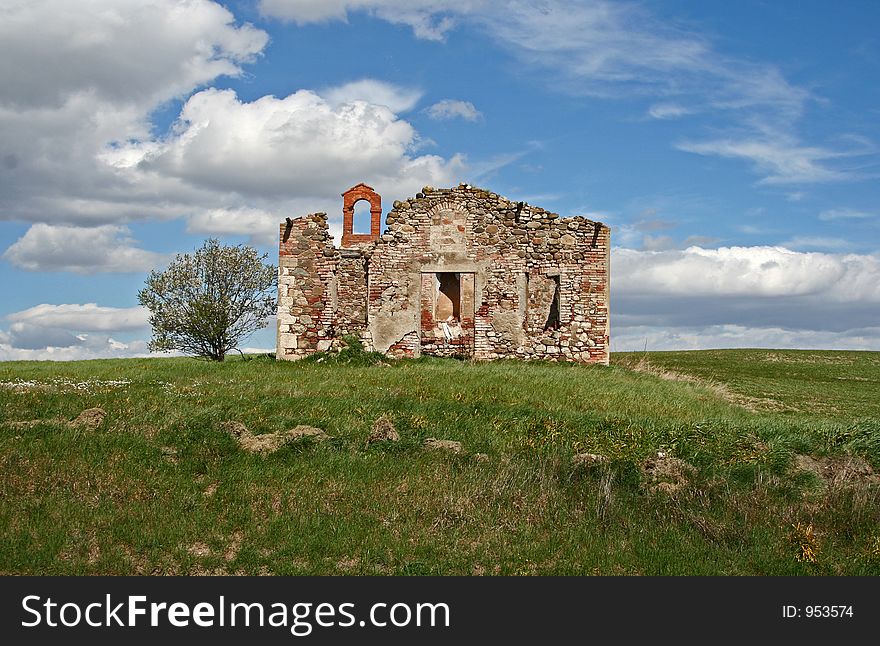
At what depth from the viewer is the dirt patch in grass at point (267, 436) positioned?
9750 millimetres

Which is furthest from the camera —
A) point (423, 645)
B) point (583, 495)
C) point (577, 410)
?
point (577, 410)

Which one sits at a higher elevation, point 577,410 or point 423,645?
point 577,410

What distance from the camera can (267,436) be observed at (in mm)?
10070

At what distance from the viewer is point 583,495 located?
9.09 metres

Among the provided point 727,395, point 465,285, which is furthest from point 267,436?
point 727,395

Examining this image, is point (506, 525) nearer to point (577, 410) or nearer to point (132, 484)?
point (132, 484)

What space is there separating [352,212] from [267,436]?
1587cm

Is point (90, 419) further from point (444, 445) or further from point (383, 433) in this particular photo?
point (444, 445)

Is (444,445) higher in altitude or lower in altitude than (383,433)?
lower

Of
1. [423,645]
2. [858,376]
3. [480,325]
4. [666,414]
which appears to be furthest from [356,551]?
[858,376]

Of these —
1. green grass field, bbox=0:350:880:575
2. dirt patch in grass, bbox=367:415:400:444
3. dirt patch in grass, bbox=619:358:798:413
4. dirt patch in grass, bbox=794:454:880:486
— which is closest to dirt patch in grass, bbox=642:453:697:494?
green grass field, bbox=0:350:880:575

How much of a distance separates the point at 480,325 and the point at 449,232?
3044mm

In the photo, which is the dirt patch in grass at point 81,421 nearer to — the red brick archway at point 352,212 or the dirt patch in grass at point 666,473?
the dirt patch in grass at point 666,473

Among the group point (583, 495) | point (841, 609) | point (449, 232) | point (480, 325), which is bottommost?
point (841, 609)
